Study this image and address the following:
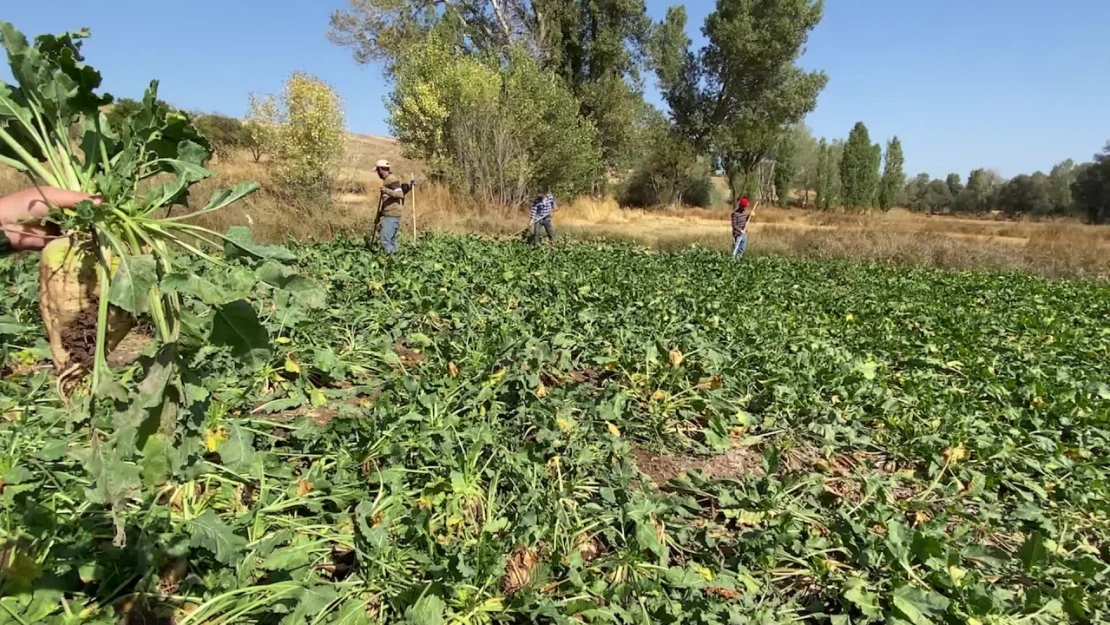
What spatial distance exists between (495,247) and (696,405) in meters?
9.36

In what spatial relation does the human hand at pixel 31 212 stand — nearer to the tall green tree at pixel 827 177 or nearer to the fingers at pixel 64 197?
the fingers at pixel 64 197

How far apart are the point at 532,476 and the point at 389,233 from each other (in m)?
8.74

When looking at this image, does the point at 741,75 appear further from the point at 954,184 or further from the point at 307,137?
the point at 954,184

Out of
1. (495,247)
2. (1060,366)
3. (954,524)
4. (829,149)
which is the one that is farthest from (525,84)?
(829,149)

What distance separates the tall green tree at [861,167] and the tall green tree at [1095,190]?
1651 cm

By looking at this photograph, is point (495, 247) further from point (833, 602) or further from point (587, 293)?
point (833, 602)

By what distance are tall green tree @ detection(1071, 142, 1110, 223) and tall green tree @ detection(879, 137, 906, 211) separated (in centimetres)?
1376

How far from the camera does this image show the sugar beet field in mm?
1996

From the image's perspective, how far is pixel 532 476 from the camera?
295 centimetres

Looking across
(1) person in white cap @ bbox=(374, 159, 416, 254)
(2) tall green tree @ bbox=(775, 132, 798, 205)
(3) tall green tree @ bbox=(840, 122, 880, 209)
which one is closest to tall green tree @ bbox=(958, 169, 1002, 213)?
(3) tall green tree @ bbox=(840, 122, 880, 209)

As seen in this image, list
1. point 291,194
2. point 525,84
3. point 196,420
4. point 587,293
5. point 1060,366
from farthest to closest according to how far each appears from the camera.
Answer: point 525,84 → point 291,194 → point 587,293 → point 1060,366 → point 196,420

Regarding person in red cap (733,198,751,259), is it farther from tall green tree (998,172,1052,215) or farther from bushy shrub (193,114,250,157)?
tall green tree (998,172,1052,215)

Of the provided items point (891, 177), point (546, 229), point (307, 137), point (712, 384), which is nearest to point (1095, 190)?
point (891, 177)

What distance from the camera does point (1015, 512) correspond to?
3.20 m
